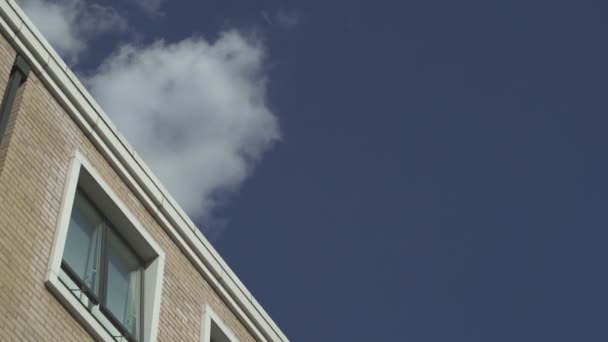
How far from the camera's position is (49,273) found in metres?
16.3

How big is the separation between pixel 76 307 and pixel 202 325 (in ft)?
12.6

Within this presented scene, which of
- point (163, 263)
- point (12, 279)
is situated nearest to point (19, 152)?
point (12, 279)

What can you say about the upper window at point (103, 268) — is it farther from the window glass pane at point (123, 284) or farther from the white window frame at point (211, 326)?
the white window frame at point (211, 326)

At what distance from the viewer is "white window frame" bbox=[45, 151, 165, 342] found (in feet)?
54.3

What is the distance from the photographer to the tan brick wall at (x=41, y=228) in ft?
51.1

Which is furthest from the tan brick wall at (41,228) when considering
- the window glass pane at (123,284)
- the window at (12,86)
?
the window glass pane at (123,284)

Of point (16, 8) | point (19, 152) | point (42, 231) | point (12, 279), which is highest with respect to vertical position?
point (16, 8)

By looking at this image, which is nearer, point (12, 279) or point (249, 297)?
point (12, 279)

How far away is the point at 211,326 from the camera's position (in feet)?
67.9

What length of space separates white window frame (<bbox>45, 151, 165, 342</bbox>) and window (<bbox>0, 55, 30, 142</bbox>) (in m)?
1.36

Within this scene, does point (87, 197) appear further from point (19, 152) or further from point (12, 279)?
point (12, 279)

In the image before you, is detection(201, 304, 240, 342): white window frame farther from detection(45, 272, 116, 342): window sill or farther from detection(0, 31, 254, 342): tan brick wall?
detection(45, 272, 116, 342): window sill

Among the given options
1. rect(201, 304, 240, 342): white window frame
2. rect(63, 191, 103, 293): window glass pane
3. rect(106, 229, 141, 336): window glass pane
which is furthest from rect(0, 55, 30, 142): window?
rect(201, 304, 240, 342): white window frame

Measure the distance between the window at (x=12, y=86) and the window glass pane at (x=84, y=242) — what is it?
1.89m
